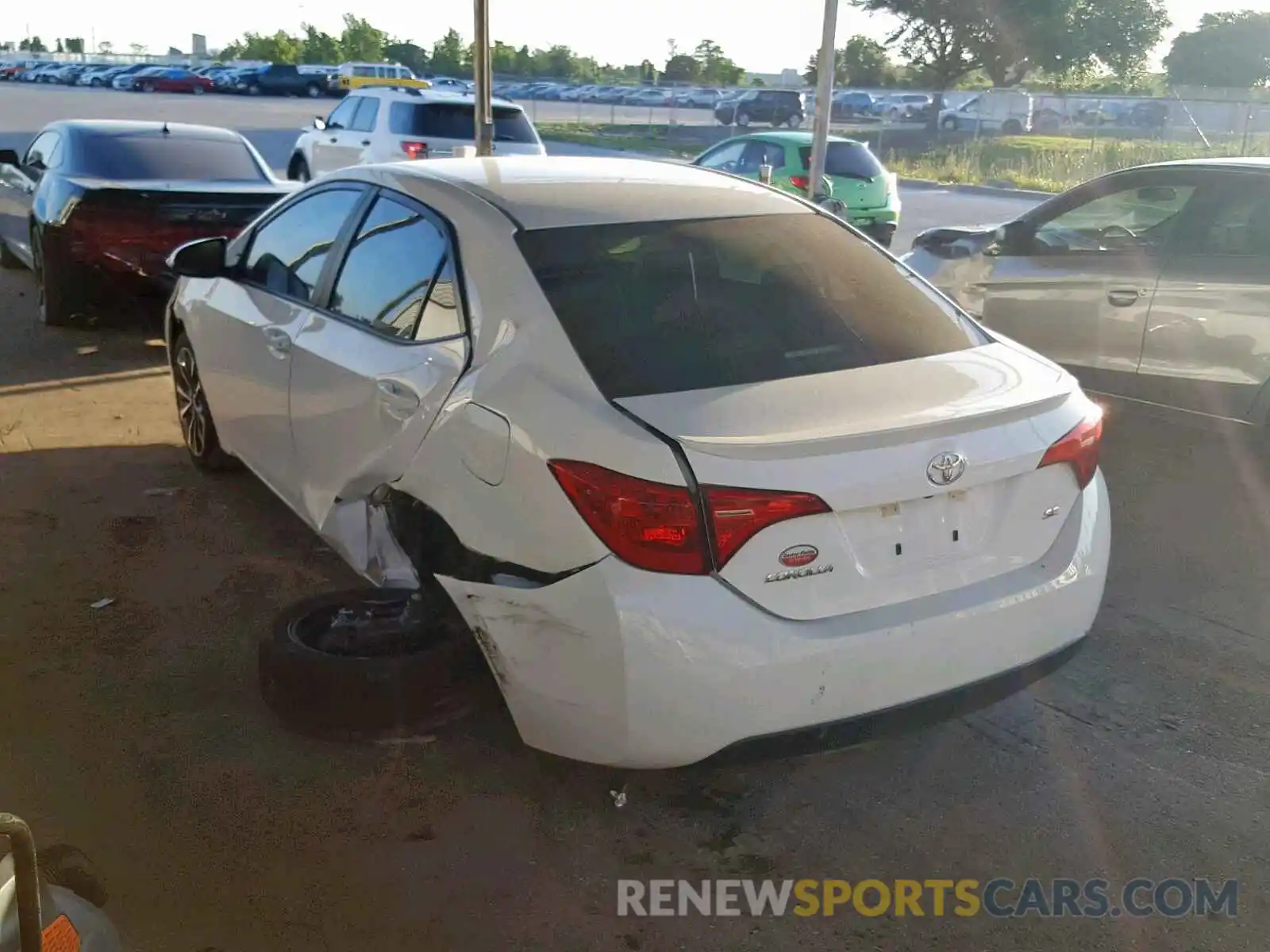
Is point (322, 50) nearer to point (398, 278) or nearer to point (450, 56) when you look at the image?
point (450, 56)

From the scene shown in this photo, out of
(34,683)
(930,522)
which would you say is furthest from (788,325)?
(34,683)

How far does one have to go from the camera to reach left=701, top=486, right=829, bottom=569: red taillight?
2.80 metres

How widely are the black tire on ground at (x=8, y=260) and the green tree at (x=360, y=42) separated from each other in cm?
8475

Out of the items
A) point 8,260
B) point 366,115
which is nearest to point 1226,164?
point 8,260

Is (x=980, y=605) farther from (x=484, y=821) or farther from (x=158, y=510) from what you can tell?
(x=158, y=510)

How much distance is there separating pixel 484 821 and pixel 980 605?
1412 millimetres

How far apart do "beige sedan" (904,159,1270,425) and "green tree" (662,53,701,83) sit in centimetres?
8604

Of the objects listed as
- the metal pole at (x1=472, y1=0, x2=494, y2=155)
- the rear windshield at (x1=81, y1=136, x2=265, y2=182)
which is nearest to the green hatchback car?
the metal pole at (x1=472, y1=0, x2=494, y2=155)

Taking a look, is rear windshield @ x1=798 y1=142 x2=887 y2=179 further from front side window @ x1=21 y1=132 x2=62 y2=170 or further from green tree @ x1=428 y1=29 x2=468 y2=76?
green tree @ x1=428 y1=29 x2=468 y2=76

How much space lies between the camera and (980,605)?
10.2 ft

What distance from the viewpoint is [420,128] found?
15.3 m

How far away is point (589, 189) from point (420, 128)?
12110mm

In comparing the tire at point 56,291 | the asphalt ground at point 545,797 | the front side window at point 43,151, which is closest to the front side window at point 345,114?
the front side window at point 43,151

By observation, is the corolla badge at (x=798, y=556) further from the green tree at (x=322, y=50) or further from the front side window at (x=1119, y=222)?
the green tree at (x=322, y=50)
